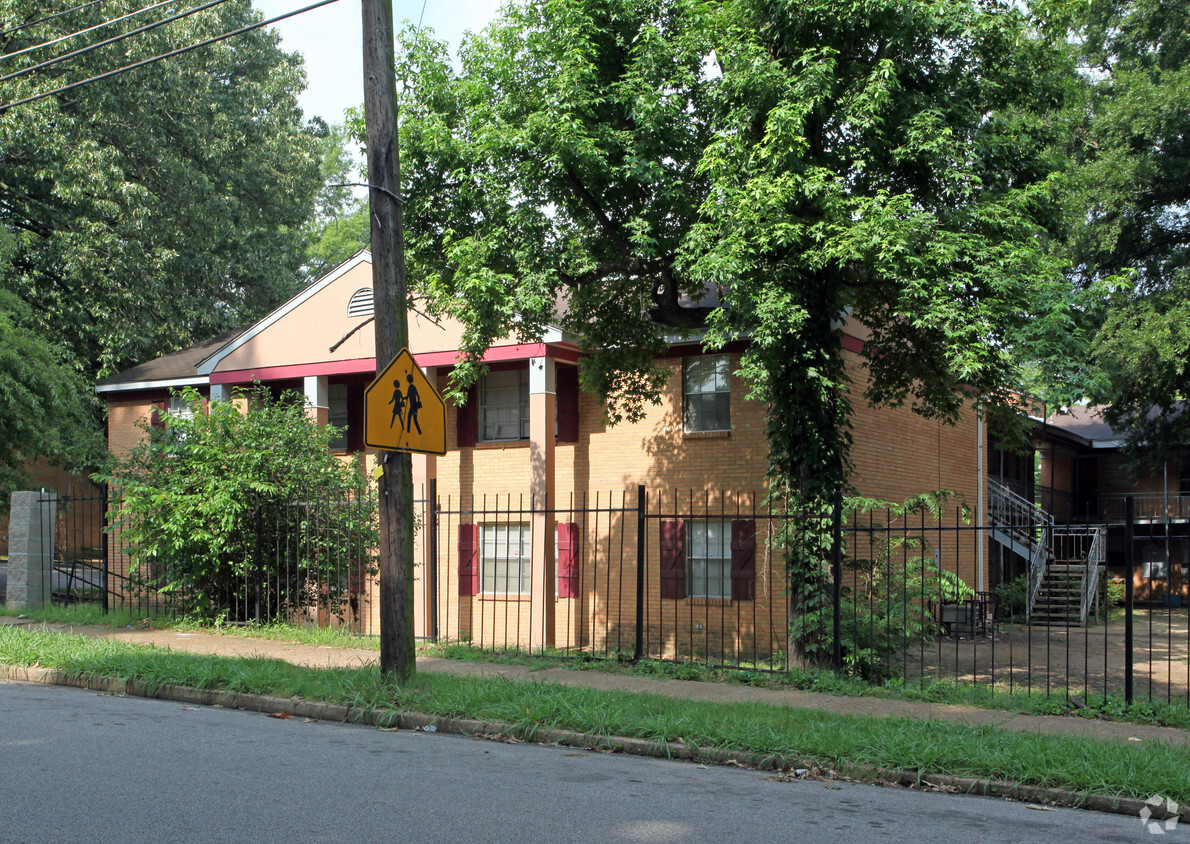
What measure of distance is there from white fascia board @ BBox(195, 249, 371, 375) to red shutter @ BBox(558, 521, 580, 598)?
21.6 feet

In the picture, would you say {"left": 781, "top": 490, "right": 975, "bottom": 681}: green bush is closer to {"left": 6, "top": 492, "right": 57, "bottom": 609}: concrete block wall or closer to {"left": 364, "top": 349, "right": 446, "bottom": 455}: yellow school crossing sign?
{"left": 364, "top": 349, "right": 446, "bottom": 455}: yellow school crossing sign

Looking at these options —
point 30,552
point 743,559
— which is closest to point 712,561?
point 743,559

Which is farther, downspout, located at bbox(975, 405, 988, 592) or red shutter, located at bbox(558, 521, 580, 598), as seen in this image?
downspout, located at bbox(975, 405, 988, 592)

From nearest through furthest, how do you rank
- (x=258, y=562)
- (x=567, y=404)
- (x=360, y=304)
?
(x=258, y=562)
(x=567, y=404)
(x=360, y=304)

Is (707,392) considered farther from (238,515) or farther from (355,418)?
(238,515)

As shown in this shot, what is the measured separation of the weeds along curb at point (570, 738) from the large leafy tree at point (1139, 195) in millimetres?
17430

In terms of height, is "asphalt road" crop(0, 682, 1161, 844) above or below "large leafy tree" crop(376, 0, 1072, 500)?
below

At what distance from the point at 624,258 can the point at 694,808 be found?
30.3 feet

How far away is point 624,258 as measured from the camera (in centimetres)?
1415

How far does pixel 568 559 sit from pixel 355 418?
5738mm

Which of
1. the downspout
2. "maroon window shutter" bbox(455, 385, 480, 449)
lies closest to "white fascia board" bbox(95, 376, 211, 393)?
"maroon window shutter" bbox(455, 385, 480, 449)

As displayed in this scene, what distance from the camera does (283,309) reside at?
21.5 meters

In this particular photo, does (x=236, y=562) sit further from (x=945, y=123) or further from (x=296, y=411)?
(x=945, y=123)

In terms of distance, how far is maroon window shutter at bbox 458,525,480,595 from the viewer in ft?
65.0
